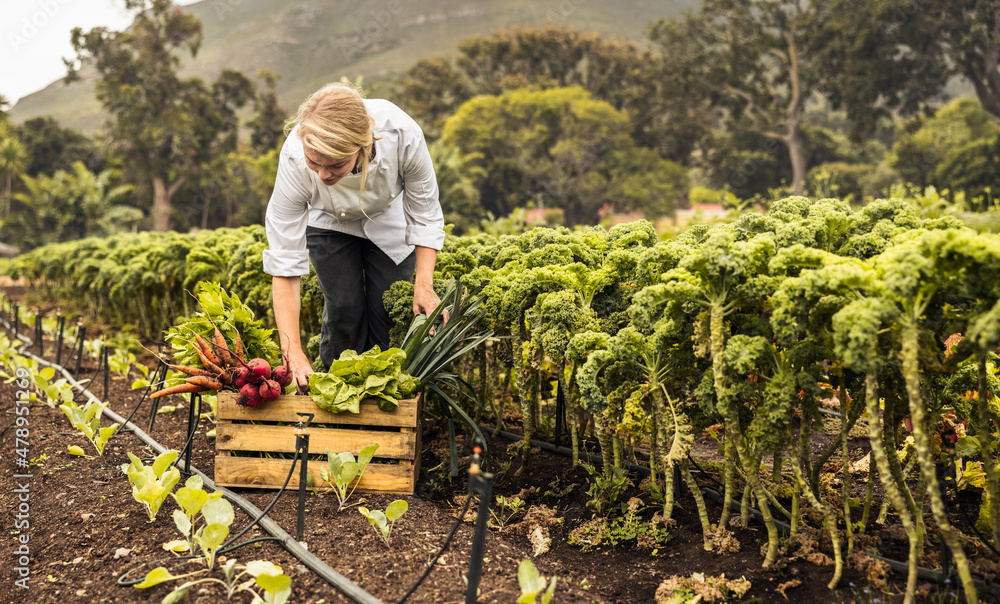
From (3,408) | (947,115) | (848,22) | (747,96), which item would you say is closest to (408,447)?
(3,408)

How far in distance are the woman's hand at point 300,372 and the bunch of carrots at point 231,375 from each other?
6cm

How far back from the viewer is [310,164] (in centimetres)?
255

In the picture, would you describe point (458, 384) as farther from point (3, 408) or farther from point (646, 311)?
point (3, 408)

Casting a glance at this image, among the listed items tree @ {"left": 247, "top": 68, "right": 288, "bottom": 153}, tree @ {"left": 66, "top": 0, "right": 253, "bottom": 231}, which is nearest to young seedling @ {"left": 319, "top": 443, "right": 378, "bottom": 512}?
tree @ {"left": 66, "top": 0, "right": 253, "bottom": 231}

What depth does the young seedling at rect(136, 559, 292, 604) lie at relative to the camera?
5.31ft

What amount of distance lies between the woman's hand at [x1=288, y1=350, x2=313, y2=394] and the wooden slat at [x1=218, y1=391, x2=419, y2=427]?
0.42ft

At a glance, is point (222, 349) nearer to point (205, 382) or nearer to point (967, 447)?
point (205, 382)

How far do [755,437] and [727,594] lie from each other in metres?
0.47

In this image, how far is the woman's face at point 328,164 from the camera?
7.99ft

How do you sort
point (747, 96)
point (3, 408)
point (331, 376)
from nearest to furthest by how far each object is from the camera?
1. point (331, 376)
2. point (3, 408)
3. point (747, 96)

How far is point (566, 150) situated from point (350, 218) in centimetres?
3201

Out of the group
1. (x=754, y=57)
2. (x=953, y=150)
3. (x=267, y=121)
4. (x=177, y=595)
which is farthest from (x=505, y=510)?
(x=267, y=121)

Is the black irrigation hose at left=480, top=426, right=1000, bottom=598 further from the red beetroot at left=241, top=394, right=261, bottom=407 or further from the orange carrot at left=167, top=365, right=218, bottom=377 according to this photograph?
the orange carrot at left=167, top=365, right=218, bottom=377

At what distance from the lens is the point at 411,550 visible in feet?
6.62
